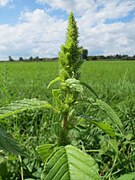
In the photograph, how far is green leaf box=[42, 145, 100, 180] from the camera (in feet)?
2.99

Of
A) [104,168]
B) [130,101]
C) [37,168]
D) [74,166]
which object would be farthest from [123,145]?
[74,166]

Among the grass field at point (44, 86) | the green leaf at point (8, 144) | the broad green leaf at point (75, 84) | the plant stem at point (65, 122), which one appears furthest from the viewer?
the grass field at point (44, 86)

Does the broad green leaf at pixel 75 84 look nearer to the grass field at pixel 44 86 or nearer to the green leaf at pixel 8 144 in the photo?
the grass field at pixel 44 86

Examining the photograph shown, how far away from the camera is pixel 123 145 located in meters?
2.59

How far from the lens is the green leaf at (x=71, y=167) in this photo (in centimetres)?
91

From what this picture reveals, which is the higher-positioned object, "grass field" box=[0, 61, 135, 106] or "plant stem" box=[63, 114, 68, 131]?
"plant stem" box=[63, 114, 68, 131]

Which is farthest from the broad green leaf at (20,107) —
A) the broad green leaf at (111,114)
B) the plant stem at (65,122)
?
the broad green leaf at (111,114)

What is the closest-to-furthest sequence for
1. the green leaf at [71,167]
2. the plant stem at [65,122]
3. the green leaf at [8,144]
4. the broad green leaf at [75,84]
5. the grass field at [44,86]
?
the green leaf at [8,144], the green leaf at [71,167], the broad green leaf at [75,84], the plant stem at [65,122], the grass field at [44,86]

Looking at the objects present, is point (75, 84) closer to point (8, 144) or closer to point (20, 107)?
→ point (20, 107)

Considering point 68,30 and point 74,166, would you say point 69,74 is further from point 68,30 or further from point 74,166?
point 74,166

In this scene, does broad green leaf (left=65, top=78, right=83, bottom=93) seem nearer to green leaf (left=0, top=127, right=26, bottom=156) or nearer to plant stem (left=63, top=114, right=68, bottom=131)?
plant stem (left=63, top=114, right=68, bottom=131)

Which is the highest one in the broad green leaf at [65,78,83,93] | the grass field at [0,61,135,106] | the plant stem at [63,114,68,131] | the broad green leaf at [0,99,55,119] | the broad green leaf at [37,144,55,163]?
the broad green leaf at [65,78,83,93]

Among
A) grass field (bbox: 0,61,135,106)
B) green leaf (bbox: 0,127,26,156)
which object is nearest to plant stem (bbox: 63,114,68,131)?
grass field (bbox: 0,61,135,106)

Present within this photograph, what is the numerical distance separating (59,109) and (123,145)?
153cm
